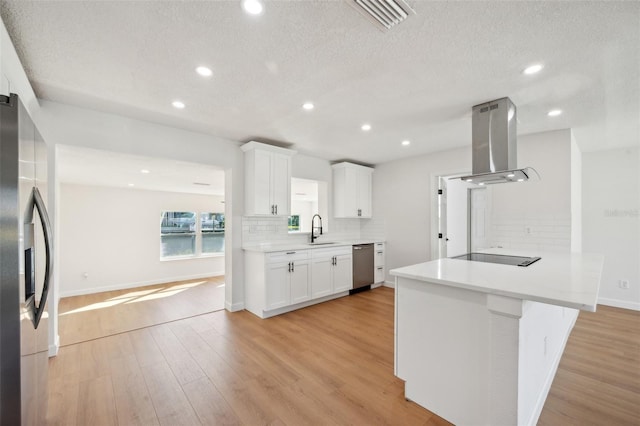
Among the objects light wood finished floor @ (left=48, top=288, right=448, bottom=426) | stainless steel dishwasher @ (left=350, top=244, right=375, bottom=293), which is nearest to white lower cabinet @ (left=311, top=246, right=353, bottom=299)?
stainless steel dishwasher @ (left=350, top=244, right=375, bottom=293)

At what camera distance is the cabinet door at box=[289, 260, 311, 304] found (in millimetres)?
3862

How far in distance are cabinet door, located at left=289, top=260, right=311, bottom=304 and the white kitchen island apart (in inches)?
81.2

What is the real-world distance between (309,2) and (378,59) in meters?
0.70

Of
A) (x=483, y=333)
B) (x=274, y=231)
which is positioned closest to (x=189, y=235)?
(x=274, y=231)

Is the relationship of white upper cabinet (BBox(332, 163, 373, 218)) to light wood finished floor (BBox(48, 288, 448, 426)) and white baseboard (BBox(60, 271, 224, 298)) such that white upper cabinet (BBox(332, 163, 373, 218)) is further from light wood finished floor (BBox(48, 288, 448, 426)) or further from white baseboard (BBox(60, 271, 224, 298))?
white baseboard (BBox(60, 271, 224, 298))

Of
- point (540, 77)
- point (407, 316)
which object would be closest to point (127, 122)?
point (407, 316)

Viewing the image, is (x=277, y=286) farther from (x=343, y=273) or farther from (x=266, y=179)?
(x=266, y=179)

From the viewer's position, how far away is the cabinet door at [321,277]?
4.11 m

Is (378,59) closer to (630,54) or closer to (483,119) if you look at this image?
(483,119)

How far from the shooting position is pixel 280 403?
195 centimetres

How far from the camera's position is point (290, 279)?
383 cm

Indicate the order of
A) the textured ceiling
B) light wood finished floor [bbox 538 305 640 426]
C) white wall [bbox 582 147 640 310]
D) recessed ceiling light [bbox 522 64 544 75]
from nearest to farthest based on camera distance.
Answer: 1. the textured ceiling
2. light wood finished floor [bbox 538 305 640 426]
3. recessed ceiling light [bbox 522 64 544 75]
4. white wall [bbox 582 147 640 310]

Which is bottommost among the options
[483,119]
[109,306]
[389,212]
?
[109,306]

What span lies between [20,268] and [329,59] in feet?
6.76
